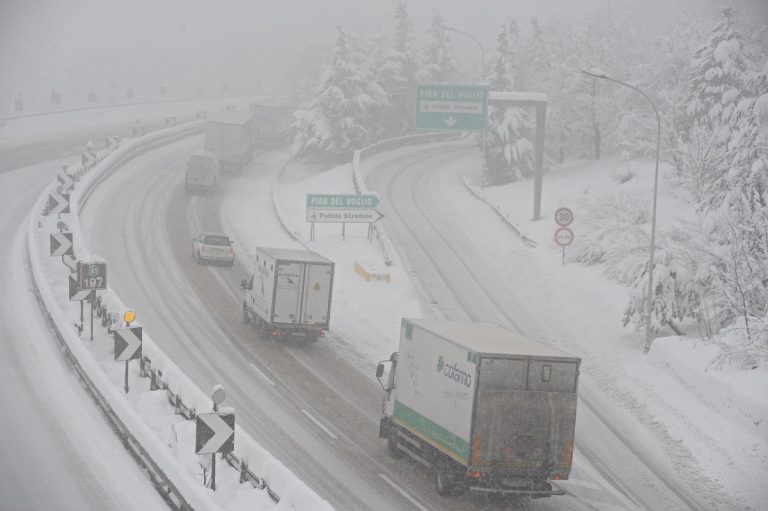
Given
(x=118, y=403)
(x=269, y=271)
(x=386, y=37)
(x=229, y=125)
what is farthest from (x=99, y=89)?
(x=118, y=403)

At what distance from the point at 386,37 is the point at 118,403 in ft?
218

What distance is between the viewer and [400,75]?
79625mm

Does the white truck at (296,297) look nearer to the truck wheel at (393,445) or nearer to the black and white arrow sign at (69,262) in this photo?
the black and white arrow sign at (69,262)

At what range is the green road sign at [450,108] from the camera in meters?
47.2

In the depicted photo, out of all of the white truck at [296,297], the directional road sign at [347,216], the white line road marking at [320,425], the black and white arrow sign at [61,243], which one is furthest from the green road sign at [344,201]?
the white line road marking at [320,425]

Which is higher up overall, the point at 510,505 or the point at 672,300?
the point at 672,300

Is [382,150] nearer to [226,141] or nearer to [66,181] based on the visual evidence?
[226,141]

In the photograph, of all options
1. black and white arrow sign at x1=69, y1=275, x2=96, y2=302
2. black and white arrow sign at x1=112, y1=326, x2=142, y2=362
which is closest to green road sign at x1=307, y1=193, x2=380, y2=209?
black and white arrow sign at x1=69, y1=275, x2=96, y2=302

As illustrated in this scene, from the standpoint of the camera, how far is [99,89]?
14338 centimetres

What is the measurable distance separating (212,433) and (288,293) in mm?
14420

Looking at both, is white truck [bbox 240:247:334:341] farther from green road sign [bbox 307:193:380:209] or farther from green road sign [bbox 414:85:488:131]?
green road sign [bbox 414:85:488:131]

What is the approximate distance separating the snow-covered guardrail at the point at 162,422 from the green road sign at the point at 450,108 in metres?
22.2

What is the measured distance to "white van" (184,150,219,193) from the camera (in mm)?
55000

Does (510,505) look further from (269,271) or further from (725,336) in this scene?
(269,271)
